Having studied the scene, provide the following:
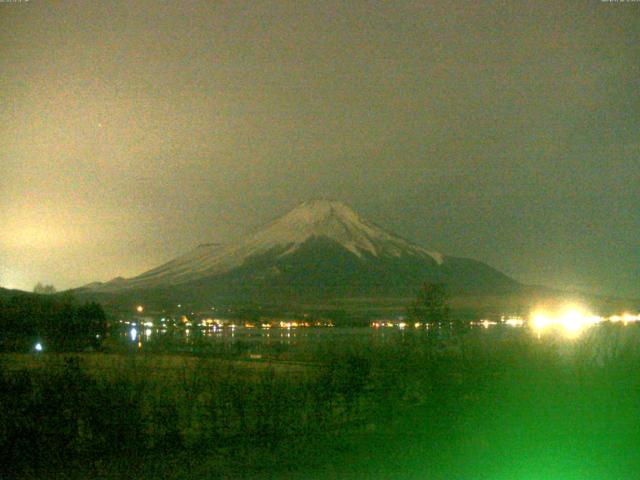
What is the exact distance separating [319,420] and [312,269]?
9972 cm

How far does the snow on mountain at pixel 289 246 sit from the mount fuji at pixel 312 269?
15 centimetres

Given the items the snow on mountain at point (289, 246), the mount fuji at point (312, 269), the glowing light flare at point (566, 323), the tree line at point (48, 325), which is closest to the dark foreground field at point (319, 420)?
the glowing light flare at point (566, 323)

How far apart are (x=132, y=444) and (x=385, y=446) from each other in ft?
12.5

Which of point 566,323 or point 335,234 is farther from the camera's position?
point 335,234

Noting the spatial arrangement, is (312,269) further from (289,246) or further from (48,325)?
(48,325)

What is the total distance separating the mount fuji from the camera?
9150 cm

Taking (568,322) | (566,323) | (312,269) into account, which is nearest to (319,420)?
(566,323)

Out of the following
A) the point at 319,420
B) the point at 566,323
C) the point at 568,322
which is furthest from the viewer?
the point at 568,322

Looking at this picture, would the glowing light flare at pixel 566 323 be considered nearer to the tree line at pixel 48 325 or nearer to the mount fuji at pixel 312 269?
the tree line at pixel 48 325

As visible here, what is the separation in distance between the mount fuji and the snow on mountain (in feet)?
0.50

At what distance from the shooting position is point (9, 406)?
11977mm

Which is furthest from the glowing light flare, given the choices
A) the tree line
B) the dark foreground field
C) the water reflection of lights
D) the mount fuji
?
the mount fuji

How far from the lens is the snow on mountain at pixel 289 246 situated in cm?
11862

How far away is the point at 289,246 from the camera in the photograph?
446ft
